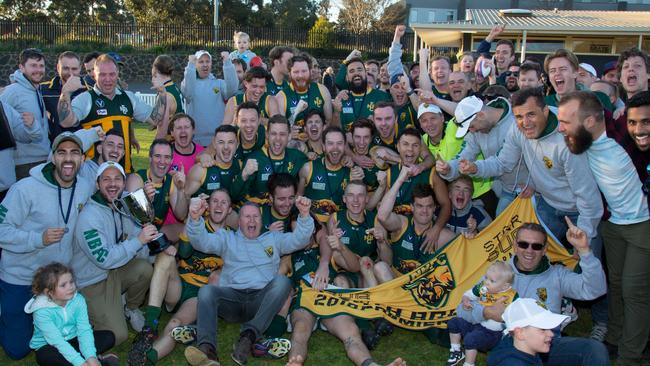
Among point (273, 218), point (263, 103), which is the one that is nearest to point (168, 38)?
point (263, 103)

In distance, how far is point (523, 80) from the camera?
725 centimetres

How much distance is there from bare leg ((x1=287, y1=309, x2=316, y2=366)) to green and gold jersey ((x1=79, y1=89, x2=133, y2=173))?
A: 2958 millimetres

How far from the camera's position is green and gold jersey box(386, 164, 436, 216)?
6.42 meters

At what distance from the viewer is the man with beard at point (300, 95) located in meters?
7.63

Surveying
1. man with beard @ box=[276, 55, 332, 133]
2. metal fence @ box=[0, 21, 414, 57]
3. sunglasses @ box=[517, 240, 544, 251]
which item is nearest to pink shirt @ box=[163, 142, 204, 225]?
man with beard @ box=[276, 55, 332, 133]

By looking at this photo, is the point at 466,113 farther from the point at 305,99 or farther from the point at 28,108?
the point at 28,108

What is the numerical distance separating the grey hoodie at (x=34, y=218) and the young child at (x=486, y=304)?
3.39 m

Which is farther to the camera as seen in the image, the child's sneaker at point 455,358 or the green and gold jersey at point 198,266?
the green and gold jersey at point 198,266

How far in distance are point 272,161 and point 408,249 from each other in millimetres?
1834

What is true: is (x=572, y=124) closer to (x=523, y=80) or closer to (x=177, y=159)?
(x=523, y=80)

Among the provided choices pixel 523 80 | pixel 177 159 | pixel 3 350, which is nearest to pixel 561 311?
pixel 523 80

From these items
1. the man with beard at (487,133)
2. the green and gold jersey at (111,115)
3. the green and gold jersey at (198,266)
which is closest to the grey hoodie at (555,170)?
the man with beard at (487,133)

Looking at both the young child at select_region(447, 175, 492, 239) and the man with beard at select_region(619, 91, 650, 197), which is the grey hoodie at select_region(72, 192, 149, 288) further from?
the man with beard at select_region(619, 91, 650, 197)

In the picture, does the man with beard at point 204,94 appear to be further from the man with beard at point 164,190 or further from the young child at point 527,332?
the young child at point 527,332
